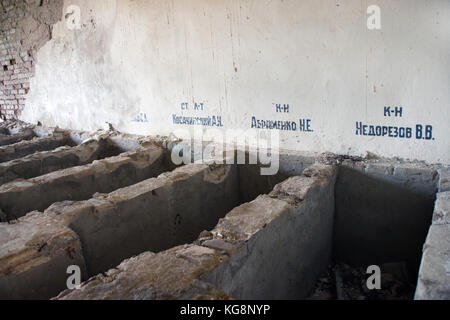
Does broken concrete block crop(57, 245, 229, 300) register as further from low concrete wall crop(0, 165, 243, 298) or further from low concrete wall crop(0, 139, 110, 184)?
low concrete wall crop(0, 139, 110, 184)

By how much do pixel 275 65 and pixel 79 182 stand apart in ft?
7.08

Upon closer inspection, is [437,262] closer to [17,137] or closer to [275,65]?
[275,65]

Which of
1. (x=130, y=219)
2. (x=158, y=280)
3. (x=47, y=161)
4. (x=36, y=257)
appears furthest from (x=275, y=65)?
(x=47, y=161)

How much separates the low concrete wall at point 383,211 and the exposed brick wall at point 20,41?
4765 mm

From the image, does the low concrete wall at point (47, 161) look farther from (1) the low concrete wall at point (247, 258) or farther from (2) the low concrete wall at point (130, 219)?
(1) the low concrete wall at point (247, 258)

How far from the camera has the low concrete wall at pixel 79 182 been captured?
275 centimetres

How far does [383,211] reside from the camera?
9.73 feet

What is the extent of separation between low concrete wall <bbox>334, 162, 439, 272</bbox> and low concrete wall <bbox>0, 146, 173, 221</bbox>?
7.00 ft

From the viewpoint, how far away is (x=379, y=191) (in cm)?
292

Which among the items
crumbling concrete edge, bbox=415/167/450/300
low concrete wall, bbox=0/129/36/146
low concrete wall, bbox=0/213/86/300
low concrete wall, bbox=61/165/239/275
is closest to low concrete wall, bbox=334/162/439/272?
crumbling concrete edge, bbox=415/167/450/300

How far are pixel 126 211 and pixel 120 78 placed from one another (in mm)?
2568

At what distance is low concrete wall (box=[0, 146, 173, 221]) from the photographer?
9.02 feet
